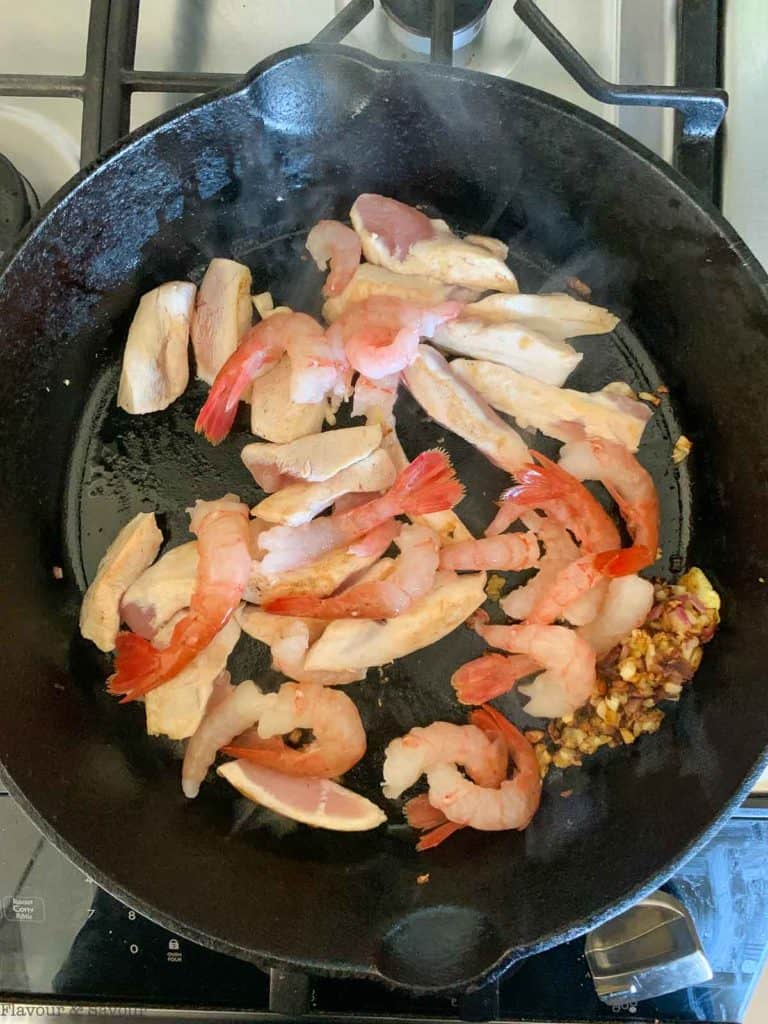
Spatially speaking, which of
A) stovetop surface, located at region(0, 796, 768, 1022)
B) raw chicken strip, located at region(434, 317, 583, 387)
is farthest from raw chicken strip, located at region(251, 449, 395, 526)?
stovetop surface, located at region(0, 796, 768, 1022)

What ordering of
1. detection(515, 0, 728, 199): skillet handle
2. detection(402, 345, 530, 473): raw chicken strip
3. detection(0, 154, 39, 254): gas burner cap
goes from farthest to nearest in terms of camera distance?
detection(402, 345, 530, 473): raw chicken strip, detection(0, 154, 39, 254): gas burner cap, detection(515, 0, 728, 199): skillet handle

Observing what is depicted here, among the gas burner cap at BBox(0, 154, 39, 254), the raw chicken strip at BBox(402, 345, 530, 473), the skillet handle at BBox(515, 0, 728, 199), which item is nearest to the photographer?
the skillet handle at BBox(515, 0, 728, 199)

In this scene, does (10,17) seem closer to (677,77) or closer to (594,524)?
(677,77)

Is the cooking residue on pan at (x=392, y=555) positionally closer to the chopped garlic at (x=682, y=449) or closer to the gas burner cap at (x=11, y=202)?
the chopped garlic at (x=682, y=449)

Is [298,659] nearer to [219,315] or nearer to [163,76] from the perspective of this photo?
[219,315]

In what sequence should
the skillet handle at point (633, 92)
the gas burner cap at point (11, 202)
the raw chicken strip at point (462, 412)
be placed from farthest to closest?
the raw chicken strip at point (462, 412) → the gas burner cap at point (11, 202) → the skillet handle at point (633, 92)

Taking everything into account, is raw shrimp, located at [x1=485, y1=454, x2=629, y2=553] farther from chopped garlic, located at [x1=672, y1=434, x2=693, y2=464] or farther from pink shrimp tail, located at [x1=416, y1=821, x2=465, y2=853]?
pink shrimp tail, located at [x1=416, y1=821, x2=465, y2=853]

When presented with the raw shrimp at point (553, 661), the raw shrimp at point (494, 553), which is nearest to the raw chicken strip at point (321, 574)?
the raw shrimp at point (494, 553)

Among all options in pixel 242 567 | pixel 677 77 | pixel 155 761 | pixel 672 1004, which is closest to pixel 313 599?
pixel 242 567
